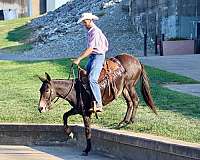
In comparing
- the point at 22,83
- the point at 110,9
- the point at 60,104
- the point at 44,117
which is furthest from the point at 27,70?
the point at 110,9

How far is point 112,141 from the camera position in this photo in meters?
10.6

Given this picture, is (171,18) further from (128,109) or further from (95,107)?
(95,107)

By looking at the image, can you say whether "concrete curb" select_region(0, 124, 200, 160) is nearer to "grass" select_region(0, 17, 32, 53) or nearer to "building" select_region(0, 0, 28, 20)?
"grass" select_region(0, 17, 32, 53)

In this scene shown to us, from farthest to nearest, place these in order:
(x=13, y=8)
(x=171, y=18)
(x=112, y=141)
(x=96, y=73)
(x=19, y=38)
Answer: (x=13, y=8), (x=19, y=38), (x=171, y=18), (x=96, y=73), (x=112, y=141)

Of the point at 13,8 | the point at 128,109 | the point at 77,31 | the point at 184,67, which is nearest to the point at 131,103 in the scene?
the point at 128,109

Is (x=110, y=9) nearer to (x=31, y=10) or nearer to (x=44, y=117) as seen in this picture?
(x=31, y=10)

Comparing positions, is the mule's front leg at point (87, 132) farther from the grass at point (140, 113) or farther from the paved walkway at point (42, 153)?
the grass at point (140, 113)

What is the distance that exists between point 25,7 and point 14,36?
97.7ft

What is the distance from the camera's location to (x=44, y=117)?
12906 mm

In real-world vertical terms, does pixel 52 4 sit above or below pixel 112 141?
above

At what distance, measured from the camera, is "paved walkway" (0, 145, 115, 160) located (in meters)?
10.7

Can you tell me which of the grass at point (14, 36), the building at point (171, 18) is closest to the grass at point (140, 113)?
the building at point (171, 18)

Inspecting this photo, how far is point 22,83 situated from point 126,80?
10.1 m

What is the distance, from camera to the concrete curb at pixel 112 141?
361 inches
